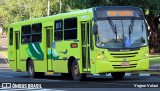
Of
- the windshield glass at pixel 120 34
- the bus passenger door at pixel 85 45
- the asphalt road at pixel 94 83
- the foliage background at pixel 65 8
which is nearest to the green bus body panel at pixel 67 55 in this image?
the bus passenger door at pixel 85 45

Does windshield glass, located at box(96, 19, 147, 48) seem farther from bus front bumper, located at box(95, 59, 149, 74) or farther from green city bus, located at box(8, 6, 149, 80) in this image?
bus front bumper, located at box(95, 59, 149, 74)

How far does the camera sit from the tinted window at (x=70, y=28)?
22.4 metres

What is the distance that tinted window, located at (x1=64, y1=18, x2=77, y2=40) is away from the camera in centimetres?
2239

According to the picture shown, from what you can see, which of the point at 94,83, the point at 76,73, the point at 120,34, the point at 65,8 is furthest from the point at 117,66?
the point at 65,8

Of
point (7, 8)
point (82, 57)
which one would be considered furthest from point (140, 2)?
point (7, 8)

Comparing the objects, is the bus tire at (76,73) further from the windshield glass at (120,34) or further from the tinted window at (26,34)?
the tinted window at (26,34)

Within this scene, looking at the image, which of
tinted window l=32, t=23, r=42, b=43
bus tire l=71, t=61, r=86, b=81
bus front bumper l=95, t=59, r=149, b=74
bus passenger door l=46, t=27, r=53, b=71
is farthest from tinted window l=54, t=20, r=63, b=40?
bus front bumper l=95, t=59, r=149, b=74

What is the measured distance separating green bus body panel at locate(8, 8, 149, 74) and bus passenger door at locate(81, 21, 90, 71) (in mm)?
123

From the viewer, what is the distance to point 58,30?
2389cm

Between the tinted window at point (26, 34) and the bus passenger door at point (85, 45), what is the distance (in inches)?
237

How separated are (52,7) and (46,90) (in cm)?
5269

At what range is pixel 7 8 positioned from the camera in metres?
87.6

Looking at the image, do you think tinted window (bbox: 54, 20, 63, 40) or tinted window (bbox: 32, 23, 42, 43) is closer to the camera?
tinted window (bbox: 54, 20, 63, 40)

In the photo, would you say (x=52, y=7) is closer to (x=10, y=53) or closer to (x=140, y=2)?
(x=140, y=2)
